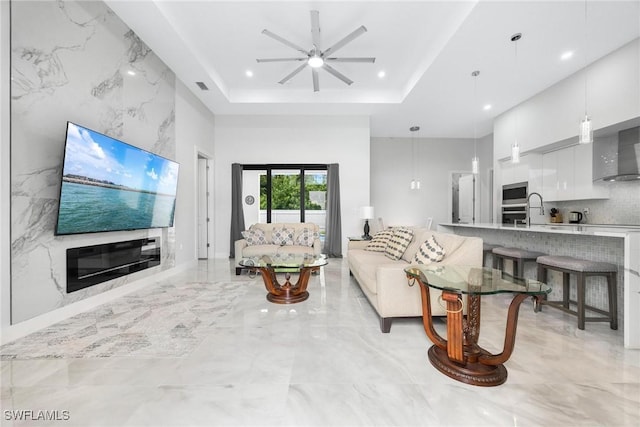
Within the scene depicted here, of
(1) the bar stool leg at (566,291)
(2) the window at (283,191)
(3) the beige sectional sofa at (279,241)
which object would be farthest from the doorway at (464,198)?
(1) the bar stool leg at (566,291)

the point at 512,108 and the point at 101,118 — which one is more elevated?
the point at 512,108

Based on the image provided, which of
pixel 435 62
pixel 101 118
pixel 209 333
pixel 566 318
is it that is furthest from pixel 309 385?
pixel 435 62

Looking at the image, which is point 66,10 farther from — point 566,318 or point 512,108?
point 512,108

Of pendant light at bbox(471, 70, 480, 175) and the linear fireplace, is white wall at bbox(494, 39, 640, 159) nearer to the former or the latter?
pendant light at bbox(471, 70, 480, 175)

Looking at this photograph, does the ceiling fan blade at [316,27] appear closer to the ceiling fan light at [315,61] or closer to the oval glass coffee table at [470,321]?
the ceiling fan light at [315,61]

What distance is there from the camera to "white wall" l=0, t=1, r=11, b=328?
200 centimetres

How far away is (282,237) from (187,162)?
224 cm

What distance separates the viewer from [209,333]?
2.20 m

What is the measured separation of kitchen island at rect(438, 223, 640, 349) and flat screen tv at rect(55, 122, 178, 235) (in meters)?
4.58

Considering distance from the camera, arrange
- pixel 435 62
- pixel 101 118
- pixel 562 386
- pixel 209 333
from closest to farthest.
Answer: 1. pixel 562 386
2. pixel 209 333
3. pixel 101 118
4. pixel 435 62

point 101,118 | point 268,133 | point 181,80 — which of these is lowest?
point 101,118

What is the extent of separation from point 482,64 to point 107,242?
5.46m

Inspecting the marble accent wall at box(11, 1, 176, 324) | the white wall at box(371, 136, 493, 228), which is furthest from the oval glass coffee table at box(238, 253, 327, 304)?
the white wall at box(371, 136, 493, 228)

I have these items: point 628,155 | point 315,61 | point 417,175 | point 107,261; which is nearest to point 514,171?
point 628,155
